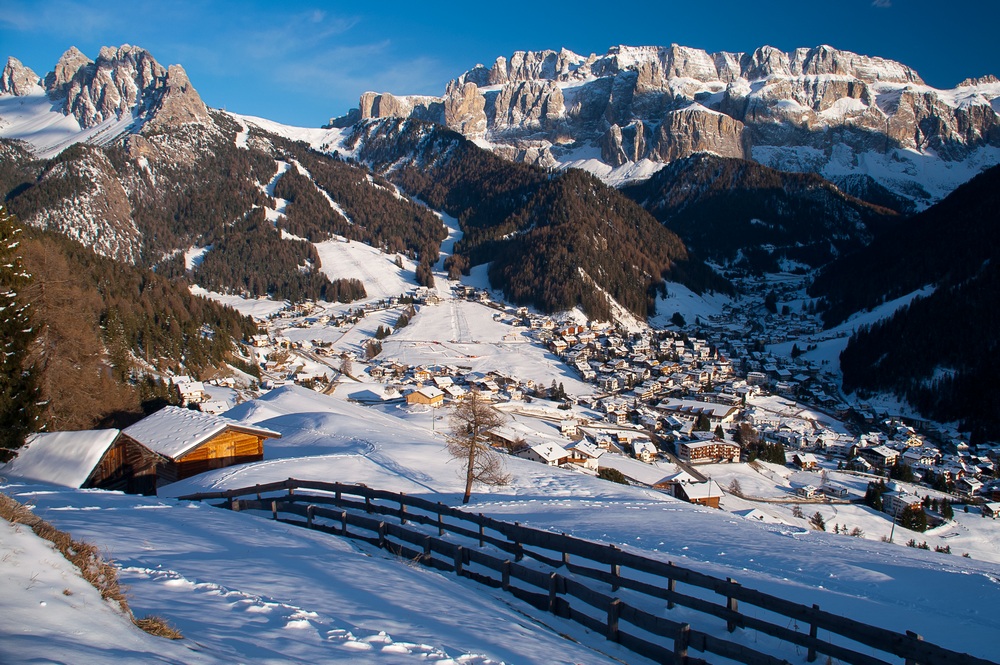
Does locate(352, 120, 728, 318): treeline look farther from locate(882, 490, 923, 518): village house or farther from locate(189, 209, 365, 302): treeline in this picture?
locate(882, 490, 923, 518): village house

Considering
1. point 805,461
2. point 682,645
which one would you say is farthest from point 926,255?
point 682,645

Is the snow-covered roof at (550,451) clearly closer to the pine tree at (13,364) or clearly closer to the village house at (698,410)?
the village house at (698,410)

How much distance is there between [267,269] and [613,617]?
142m

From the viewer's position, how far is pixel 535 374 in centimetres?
7856

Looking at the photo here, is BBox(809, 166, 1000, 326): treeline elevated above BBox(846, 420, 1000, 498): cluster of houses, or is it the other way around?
BBox(809, 166, 1000, 326): treeline

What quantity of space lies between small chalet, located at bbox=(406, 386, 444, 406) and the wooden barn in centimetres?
3482

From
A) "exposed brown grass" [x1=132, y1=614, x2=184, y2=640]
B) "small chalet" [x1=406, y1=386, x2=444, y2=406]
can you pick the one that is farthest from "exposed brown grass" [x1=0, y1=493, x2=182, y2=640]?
"small chalet" [x1=406, y1=386, x2=444, y2=406]

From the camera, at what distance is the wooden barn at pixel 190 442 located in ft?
72.2

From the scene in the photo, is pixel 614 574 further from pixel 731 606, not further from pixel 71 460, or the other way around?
pixel 71 460

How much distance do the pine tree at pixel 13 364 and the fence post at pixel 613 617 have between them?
2004cm

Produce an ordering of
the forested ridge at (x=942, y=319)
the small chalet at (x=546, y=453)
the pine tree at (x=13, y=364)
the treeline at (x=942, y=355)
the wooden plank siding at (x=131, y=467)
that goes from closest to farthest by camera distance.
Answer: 1. the pine tree at (x=13, y=364)
2. the wooden plank siding at (x=131, y=467)
3. the small chalet at (x=546, y=453)
4. the treeline at (x=942, y=355)
5. the forested ridge at (x=942, y=319)

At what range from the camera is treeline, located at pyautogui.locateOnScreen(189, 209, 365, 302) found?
129375 mm

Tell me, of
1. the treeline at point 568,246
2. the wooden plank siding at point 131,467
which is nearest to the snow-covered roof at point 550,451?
the wooden plank siding at point 131,467

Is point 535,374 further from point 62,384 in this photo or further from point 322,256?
point 322,256
